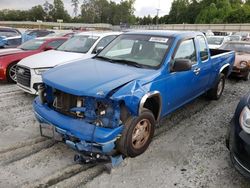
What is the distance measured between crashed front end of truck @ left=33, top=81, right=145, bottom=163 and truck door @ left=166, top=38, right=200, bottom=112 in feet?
3.95

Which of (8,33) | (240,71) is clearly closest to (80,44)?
(240,71)

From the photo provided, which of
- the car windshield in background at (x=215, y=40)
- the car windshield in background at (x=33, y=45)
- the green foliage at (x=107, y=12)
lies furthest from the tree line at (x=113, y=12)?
the car windshield in background at (x=33, y=45)

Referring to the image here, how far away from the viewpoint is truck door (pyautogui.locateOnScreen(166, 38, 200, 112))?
14.0 feet

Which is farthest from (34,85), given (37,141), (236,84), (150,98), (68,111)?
(236,84)

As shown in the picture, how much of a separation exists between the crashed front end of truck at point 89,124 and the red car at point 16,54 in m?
4.52

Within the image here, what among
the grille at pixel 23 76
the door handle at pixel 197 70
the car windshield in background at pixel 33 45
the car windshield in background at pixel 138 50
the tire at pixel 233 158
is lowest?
the tire at pixel 233 158

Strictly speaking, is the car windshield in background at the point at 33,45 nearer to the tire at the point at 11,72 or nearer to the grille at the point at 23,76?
the tire at the point at 11,72

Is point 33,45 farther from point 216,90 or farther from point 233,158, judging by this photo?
point 233,158

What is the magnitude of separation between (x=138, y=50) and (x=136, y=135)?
65.4 inches

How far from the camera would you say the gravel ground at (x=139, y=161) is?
A: 327 centimetres

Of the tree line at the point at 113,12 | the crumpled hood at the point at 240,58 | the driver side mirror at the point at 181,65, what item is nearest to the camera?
the driver side mirror at the point at 181,65

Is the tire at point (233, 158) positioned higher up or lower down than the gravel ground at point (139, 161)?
higher up

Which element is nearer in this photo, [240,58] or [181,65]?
[181,65]

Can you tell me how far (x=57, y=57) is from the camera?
6621mm
